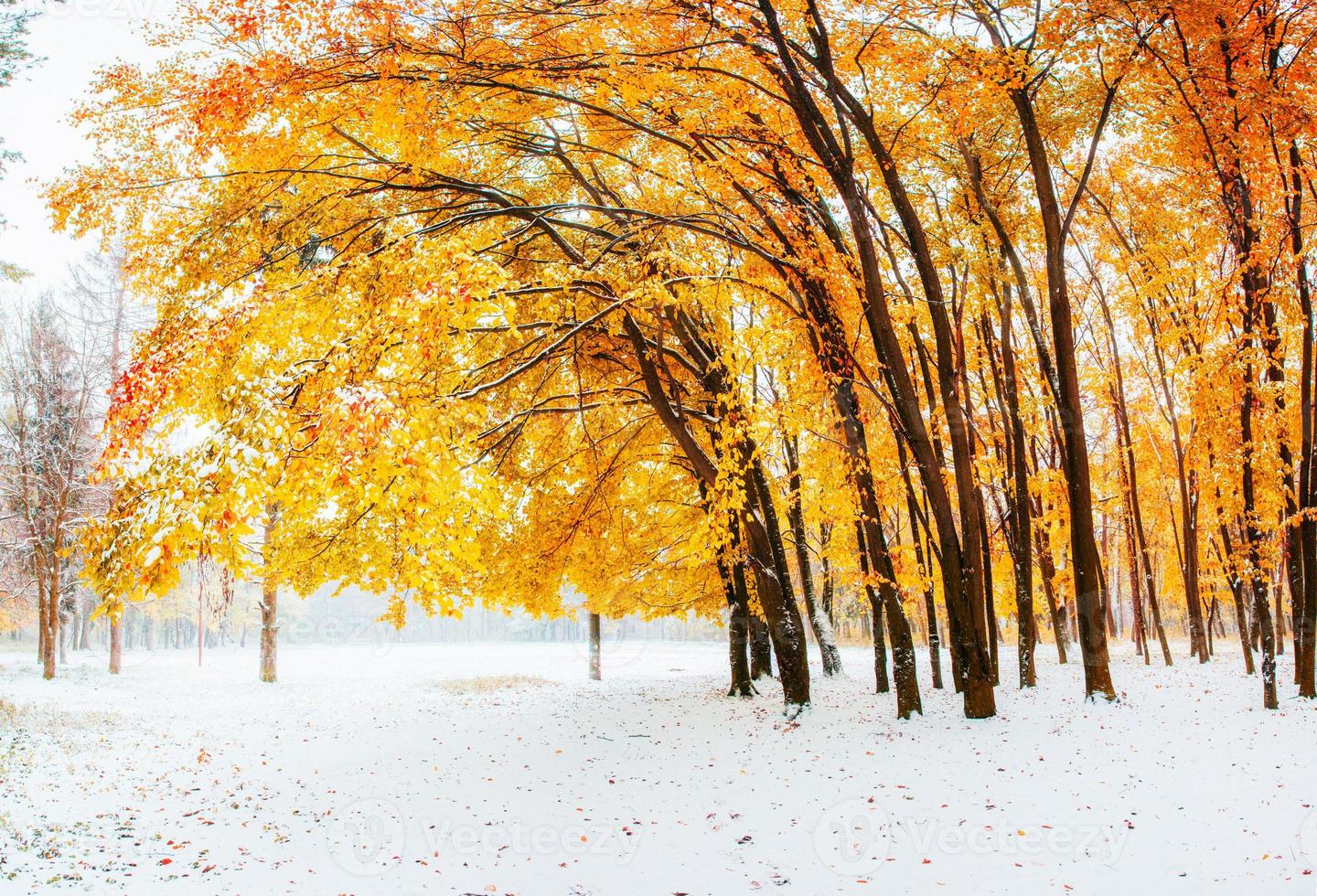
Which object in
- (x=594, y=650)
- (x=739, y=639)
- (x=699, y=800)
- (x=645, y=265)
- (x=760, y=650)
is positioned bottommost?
(x=594, y=650)

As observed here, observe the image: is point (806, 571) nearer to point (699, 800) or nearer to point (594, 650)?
point (699, 800)

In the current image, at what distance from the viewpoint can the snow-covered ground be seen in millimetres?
5195

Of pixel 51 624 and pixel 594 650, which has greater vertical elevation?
pixel 51 624

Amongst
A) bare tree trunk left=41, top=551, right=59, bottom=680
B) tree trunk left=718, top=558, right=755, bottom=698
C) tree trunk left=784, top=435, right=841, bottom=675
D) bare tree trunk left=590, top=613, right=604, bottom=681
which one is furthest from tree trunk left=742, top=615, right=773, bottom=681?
bare tree trunk left=41, top=551, right=59, bottom=680

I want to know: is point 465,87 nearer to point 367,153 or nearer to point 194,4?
point 367,153

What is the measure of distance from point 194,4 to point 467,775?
8264 mm

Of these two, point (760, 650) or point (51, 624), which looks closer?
point (760, 650)

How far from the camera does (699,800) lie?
7246 millimetres

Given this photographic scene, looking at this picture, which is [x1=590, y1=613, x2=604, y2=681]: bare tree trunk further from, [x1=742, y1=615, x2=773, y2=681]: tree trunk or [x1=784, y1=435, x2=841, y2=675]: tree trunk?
[x1=784, y1=435, x2=841, y2=675]: tree trunk

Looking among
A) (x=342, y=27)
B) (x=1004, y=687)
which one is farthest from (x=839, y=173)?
(x=1004, y=687)

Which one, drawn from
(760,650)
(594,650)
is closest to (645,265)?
(760,650)

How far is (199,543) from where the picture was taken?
4.15 metres

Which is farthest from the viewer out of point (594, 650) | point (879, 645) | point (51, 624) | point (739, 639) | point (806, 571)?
point (594, 650)

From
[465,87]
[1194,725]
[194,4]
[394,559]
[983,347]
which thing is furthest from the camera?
[983,347]
